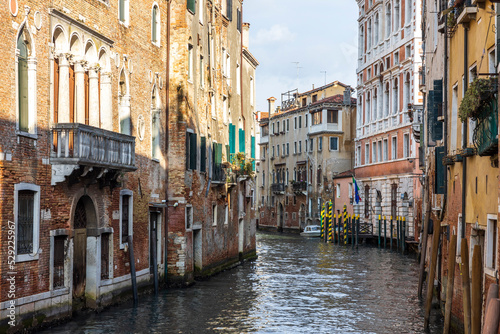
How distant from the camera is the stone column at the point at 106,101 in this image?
17.3 m

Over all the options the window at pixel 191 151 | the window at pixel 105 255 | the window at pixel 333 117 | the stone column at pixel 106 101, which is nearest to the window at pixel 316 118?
the window at pixel 333 117

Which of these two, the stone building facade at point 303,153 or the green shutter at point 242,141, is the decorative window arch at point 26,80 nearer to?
the green shutter at point 242,141

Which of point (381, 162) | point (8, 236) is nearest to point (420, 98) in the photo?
point (381, 162)

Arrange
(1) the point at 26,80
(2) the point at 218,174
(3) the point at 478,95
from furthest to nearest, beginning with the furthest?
(2) the point at 218,174, (1) the point at 26,80, (3) the point at 478,95

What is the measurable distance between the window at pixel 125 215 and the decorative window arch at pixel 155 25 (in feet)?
15.4

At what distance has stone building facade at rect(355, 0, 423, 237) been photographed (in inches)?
1569

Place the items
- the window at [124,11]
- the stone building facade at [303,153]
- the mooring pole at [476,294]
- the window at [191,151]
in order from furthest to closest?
the stone building facade at [303,153] → the window at [191,151] → the window at [124,11] → the mooring pole at [476,294]

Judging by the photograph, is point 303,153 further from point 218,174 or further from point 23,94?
point 23,94

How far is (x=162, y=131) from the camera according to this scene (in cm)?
2138

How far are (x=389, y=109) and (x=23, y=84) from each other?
32420 mm

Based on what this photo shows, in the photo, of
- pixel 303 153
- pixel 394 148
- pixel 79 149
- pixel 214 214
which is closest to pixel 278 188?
pixel 303 153

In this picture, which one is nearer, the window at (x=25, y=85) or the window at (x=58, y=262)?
the window at (x=25, y=85)

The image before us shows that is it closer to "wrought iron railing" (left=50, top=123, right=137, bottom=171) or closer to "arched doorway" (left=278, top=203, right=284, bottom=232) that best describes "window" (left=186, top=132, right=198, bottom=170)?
"wrought iron railing" (left=50, top=123, right=137, bottom=171)

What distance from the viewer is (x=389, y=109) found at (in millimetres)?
43750
